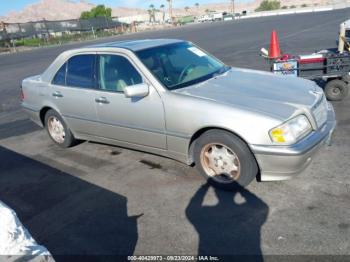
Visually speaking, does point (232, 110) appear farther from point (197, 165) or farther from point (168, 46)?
point (168, 46)

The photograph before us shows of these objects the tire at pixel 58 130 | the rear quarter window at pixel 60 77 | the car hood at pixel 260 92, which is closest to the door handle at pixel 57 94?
the rear quarter window at pixel 60 77

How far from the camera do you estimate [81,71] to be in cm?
500

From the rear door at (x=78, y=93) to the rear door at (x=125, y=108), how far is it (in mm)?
149

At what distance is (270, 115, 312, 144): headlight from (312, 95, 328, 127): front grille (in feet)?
1.03

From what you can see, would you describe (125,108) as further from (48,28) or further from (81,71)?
(48,28)

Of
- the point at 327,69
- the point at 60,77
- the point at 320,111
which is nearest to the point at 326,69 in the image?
the point at 327,69

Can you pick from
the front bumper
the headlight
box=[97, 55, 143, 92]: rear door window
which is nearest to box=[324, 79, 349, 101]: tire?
the front bumper

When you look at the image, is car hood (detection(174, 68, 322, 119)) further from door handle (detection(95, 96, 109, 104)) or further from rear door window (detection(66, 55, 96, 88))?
rear door window (detection(66, 55, 96, 88))

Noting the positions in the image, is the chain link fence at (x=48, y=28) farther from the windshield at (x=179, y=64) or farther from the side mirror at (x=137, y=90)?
the side mirror at (x=137, y=90)

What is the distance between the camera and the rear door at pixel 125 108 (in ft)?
13.7

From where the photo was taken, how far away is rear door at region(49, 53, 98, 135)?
484 centimetres

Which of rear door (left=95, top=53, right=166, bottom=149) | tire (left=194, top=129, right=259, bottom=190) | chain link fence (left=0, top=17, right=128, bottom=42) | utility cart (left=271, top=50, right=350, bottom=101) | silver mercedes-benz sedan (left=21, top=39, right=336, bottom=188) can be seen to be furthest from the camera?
chain link fence (left=0, top=17, right=128, bottom=42)

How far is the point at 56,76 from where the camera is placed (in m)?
5.40

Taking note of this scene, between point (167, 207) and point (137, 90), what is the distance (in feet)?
4.51
